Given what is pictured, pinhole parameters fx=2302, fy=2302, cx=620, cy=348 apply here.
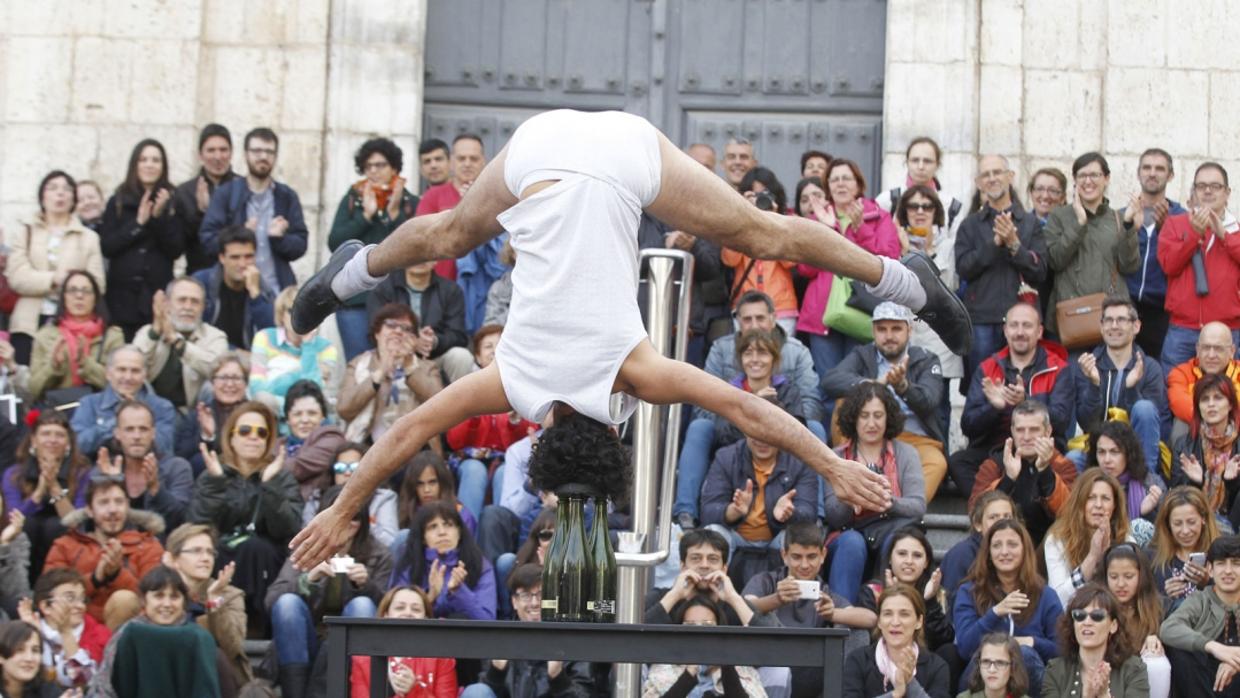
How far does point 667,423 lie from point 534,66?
21.8 feet

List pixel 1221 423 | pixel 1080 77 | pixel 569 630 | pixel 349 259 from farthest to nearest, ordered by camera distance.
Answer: pixel 1080 77 → pixel 1221 423 → pixel 349 259 → pixel 569 630

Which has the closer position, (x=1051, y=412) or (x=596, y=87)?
(x=1051, y=412)

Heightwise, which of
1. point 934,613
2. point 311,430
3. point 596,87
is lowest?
point 934,613

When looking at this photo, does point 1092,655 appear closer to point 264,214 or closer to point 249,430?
point 249,430

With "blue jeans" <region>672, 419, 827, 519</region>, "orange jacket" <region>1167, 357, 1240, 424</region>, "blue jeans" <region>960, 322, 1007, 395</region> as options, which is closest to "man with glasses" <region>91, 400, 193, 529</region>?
"blue jeans" <region>672, 419, 827, 519</region>

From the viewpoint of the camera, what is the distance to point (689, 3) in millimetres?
15172

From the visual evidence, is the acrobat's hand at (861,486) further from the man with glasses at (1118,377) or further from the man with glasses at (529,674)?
the man with glasses at (1118,377)

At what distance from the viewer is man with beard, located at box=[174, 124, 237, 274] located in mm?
13195

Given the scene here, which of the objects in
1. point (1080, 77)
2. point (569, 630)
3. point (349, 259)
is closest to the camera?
point (569, 630)

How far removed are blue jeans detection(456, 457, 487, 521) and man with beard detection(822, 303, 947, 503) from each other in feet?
6.01

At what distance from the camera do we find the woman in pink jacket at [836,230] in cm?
1241

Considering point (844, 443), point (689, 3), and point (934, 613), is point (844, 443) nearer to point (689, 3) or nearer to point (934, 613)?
point (934, 613)

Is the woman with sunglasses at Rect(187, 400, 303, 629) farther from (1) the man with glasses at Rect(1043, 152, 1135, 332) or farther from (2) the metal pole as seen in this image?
(1) the man with glasses at Rect(1043, 152, 1135, 332)

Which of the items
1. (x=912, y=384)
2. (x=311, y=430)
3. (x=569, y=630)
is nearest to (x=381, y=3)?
(x=311, y=430)
